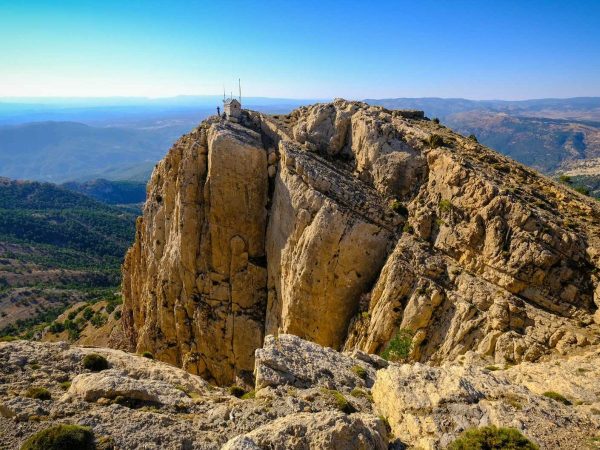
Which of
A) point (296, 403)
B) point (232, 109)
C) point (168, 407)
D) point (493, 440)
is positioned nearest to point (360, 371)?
point (296, 403)

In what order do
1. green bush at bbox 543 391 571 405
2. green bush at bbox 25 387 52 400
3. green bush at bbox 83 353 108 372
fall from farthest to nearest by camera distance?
green bush at bbox 83 353 108 372, green bush at bbox 25 387 52 400, green bush at bbox 543 391 571 405

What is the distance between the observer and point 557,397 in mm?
25016

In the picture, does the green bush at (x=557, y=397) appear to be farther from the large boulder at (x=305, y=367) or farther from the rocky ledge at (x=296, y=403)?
the large boulder at (x=305, y=367)

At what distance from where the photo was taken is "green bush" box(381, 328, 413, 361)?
3731 centimetres

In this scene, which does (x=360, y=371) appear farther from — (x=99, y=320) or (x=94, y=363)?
(x=99, y=320)

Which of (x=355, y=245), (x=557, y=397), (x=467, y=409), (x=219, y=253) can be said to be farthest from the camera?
(x=219, y=253)

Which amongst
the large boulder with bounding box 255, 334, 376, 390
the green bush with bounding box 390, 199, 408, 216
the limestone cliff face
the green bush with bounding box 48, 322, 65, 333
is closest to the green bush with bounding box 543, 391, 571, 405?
the limestone cliff face

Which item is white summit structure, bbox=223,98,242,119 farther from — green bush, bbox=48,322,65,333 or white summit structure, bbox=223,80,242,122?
green bush, bbox=48,322,65,333

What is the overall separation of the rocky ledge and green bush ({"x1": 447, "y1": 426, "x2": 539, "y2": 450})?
162 cm

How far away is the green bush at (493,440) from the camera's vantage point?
19469 mm

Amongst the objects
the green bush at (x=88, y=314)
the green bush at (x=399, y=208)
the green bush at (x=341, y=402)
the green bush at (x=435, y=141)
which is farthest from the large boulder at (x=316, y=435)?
the green bush at (x=88, y=314)

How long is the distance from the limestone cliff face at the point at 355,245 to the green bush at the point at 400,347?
60 centimetres

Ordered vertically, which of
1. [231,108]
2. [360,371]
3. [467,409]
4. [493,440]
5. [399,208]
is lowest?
[360,371]

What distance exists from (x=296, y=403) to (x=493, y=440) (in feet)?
36.7
